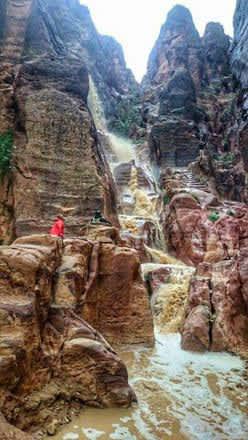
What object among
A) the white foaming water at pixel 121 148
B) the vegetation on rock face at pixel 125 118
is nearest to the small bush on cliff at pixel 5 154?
the white foaming water at pixel 121 148

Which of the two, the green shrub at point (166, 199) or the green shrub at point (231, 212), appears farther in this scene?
the green shrub at point (166, 199)

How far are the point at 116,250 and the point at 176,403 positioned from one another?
5.19 meters

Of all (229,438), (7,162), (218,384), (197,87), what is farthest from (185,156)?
(229,438)

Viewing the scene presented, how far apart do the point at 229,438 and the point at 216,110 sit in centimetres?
3997

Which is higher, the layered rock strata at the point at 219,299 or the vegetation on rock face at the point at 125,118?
the vegetation on rock face at the point at 125,118

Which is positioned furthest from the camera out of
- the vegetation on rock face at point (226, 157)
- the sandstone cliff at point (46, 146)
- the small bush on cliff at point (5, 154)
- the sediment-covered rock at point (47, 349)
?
the vegetation on rock face at point (226, 157)

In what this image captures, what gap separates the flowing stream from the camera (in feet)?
19.0

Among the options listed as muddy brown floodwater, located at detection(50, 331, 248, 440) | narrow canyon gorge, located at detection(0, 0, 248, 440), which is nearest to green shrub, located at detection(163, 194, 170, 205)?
narrow canyon gorge, located at detection(0, 0, 248, 440)

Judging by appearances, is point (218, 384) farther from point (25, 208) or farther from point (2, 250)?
point (25, 208)

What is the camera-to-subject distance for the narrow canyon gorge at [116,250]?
6.17 m

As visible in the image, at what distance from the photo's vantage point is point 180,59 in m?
44.1

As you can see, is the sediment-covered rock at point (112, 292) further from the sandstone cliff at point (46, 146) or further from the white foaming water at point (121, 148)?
the white foaming water at point (121, 148)

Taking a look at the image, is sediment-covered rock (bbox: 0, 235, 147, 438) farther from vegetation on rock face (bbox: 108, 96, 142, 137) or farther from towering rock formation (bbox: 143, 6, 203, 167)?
vegetation on rock face (bbox: 108, 96, 142, 137)

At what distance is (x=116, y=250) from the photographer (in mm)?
11469
